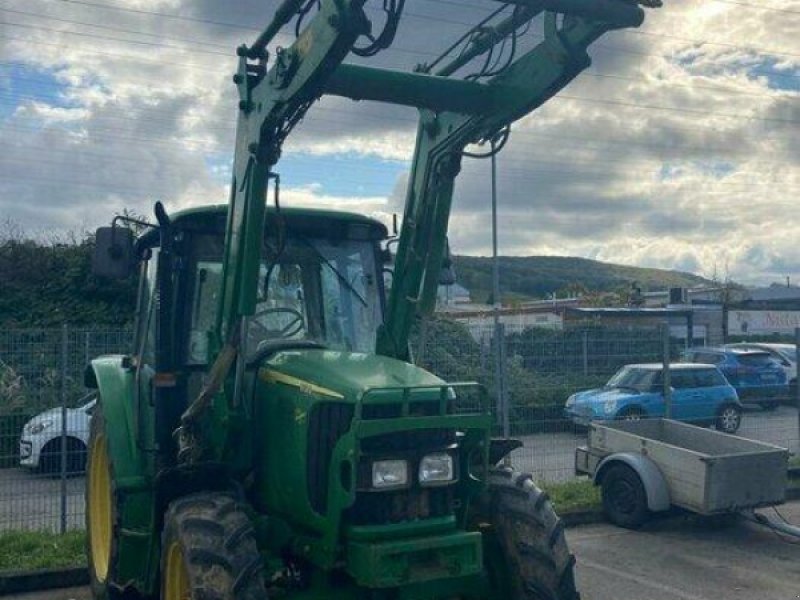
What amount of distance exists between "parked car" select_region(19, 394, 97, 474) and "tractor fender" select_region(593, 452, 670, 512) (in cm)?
542

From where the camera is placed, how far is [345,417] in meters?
5.02

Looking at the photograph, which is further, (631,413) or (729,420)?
(631,413)

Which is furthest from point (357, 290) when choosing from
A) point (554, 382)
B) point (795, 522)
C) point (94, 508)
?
point (795, 522)

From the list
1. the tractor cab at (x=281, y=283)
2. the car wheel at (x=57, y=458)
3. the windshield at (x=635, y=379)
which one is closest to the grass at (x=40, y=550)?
the car wheel at (x=57, y=458)

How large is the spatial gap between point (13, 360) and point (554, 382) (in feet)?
19.9

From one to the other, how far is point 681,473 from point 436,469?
5512 mm

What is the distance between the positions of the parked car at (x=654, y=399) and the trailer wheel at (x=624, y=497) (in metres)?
1.37

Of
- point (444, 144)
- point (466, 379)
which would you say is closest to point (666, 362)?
point (466, 379)

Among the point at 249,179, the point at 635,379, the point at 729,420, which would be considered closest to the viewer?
the point at 249,179

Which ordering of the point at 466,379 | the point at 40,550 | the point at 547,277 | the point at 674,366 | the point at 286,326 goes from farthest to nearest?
the point at 547,277 < the point at 674,366 < the point at 466,379 < the point at 40,550 < the point at 286,326

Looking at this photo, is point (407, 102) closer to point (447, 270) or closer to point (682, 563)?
point (447, 270)

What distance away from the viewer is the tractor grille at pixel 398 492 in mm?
4902

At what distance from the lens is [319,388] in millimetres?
5098

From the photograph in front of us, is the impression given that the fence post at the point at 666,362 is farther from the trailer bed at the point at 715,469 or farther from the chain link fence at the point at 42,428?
the chain link fence at the point at 42,428
